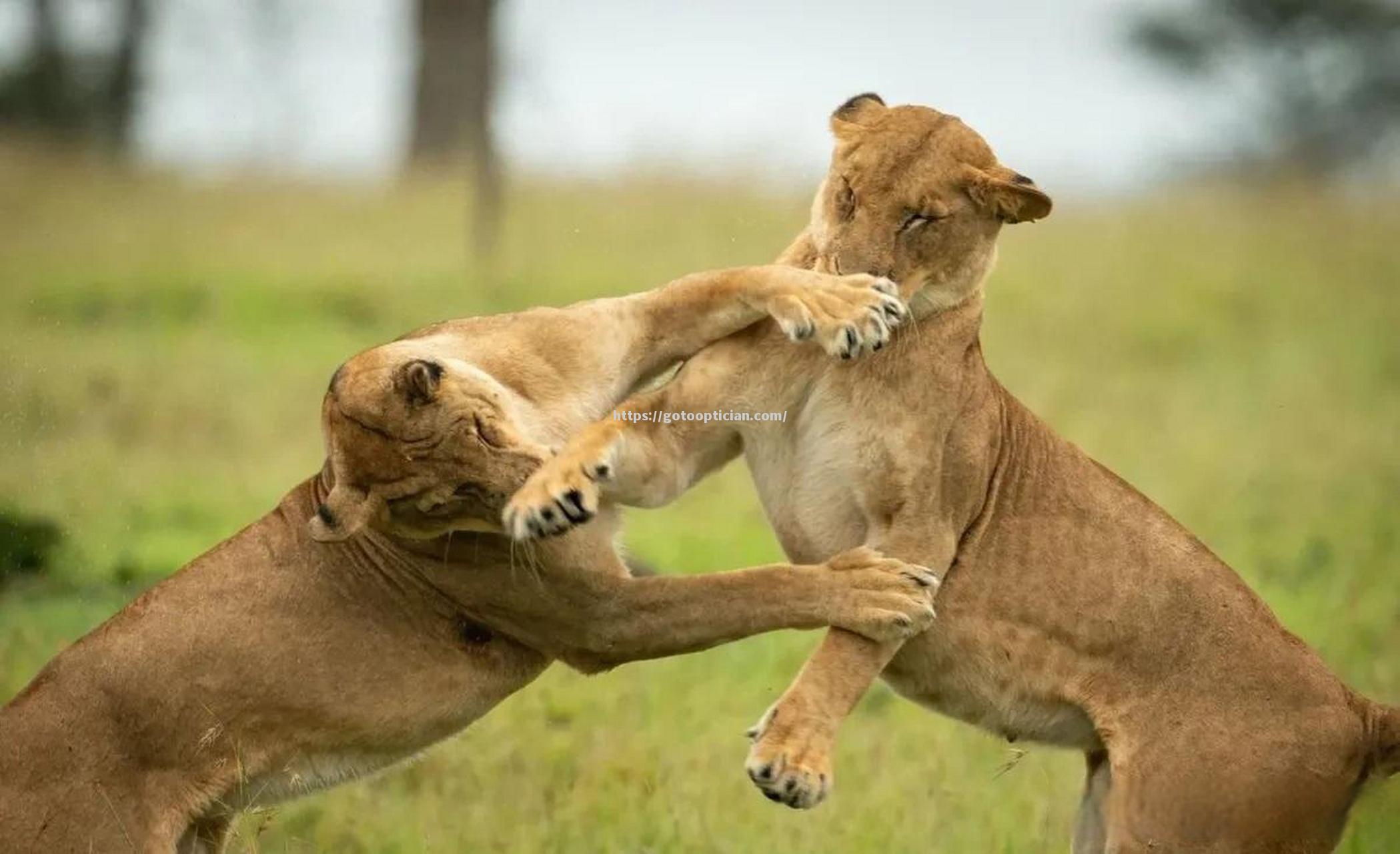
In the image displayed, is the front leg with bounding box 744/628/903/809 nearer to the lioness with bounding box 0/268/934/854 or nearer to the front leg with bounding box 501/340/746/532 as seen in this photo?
the lioness with bounding box 0/268/934/854

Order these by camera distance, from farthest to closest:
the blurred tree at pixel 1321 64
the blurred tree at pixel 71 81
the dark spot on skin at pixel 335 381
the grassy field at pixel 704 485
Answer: the blurred tree at pixel 1321 64 < the blurred tree at pixel 71 81 < the grassy field at pixel 704 485 < the dark spot on skin at pixel 335 381

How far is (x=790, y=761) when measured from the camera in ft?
15.2

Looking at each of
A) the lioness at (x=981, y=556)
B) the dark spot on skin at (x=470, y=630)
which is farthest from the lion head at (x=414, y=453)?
the dark spot on skin at (x=470, y=630)

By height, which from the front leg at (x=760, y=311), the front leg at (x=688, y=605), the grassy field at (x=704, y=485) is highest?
the front leg at (x=760, y=311)

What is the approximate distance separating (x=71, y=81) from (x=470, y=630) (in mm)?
18767

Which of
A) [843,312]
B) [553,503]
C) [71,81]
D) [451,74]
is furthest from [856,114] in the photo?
[71,81]

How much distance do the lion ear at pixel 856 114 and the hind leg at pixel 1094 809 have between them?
1.67 meters

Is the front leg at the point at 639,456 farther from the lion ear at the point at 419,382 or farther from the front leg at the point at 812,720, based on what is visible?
the front leg at the point at 812,720

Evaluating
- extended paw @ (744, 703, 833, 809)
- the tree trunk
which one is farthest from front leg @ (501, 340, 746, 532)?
the tree trunk

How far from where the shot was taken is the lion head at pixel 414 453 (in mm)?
4723

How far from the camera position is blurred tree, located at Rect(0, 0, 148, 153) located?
851 inches

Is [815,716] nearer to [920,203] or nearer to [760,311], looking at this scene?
[760,311]

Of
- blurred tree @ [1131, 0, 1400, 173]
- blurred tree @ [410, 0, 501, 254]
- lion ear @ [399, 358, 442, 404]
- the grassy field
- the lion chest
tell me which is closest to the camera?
lion ear @ [399, 358, 442, 404]

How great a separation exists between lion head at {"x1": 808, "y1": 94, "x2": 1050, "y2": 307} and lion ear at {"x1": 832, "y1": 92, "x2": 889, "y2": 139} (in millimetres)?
37
